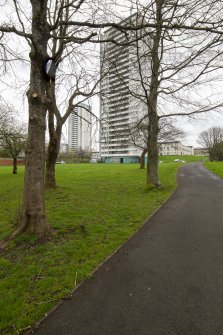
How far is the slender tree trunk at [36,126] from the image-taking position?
225 inches

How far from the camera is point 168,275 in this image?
400 centimetres

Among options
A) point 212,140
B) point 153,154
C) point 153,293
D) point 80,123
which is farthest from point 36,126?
point 212,140

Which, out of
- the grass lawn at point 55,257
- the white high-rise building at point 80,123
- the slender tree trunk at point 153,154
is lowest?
the grass lawn at point 55,257

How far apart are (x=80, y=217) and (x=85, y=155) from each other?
95936 mm

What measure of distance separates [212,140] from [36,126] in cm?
8568

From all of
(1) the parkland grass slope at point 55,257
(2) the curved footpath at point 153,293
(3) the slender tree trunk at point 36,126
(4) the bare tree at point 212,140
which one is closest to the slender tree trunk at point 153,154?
(1) the parkland grass slope at point 55,257

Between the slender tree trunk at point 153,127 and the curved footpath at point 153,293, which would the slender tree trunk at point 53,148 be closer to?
the slender tree trunk at point 153,127

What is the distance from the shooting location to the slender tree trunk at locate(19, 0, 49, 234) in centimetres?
571

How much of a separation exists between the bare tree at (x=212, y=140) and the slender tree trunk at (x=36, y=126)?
7740cm

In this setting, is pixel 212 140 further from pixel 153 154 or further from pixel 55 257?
pixel 55 257

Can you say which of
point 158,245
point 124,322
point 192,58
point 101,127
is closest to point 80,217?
point 158,245

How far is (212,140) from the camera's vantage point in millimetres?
83438

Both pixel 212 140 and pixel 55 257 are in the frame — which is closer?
pixel 55 257

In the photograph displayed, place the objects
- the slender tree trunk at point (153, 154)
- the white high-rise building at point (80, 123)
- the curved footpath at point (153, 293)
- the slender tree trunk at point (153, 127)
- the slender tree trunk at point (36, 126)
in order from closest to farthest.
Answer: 1. the curved footpath at point (153, 293)
2. the slender tree trunk at point (36, 126)
3. the slender tree trunk at point (153, 127)
4. the slender tree trunk at point (153, 154)
5. the white high-rise building at point (80, 123)
